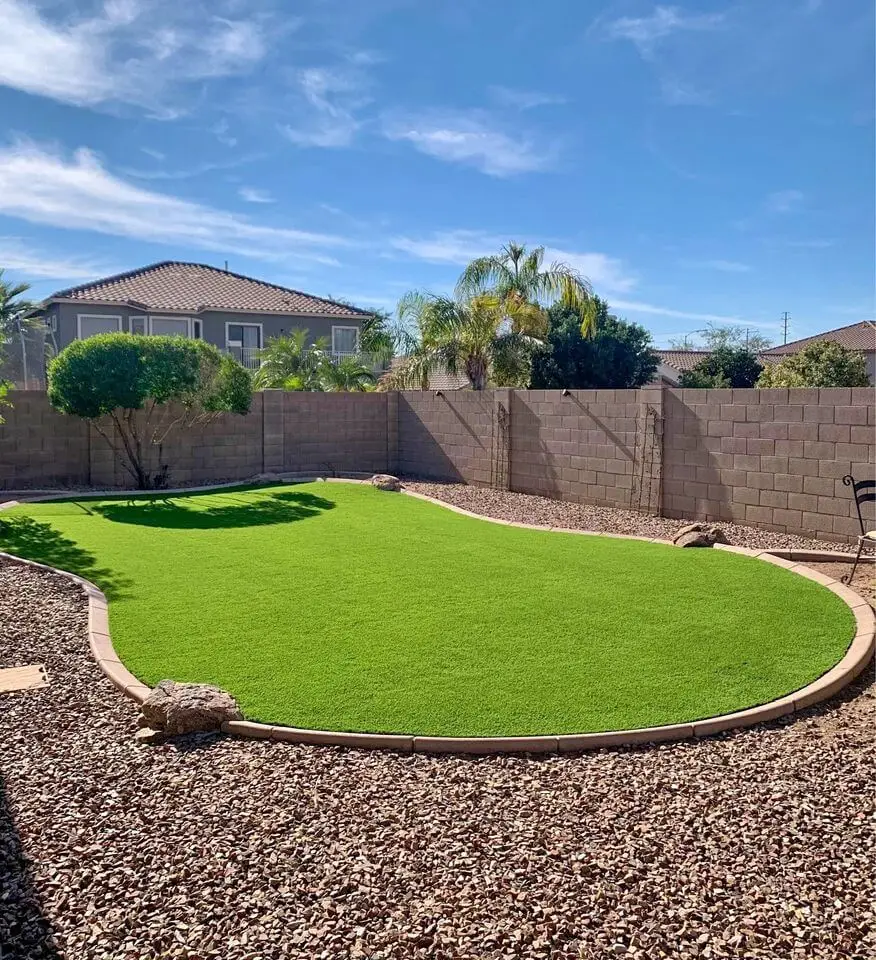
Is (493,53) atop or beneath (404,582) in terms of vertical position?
atop

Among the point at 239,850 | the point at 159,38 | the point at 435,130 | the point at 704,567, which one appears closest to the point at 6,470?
the point at 159,38

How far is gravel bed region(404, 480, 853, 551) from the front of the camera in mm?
9445

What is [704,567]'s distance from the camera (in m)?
7.93

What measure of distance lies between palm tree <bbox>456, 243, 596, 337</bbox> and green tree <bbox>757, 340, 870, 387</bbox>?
21.4 feet

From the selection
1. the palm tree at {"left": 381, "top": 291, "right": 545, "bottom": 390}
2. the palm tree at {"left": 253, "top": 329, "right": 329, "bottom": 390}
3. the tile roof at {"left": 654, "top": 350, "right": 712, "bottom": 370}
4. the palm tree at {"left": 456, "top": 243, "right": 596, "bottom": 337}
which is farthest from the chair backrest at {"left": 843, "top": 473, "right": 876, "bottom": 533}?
the tile roof at {"left": 654, "top": 350, "right": 712, "bottom": 370}

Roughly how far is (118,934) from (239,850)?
0.59m

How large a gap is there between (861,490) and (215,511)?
8724 millimetres

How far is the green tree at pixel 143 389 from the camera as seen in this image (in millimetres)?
13398

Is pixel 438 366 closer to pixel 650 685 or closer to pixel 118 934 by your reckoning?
pixel 650 685

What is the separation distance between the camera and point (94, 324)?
28.3 metres

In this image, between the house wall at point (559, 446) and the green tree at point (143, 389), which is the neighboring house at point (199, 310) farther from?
the green tree at point (143, 389)

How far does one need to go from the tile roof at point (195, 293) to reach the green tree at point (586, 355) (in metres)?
7.64

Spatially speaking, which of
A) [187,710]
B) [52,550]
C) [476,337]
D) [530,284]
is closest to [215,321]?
[530,284]

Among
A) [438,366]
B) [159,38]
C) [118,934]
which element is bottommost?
[118,934]
